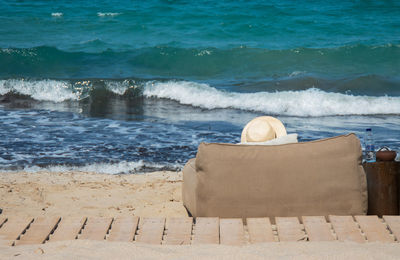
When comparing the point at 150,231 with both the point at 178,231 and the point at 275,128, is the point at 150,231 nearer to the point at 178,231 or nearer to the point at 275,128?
the point at 178,231

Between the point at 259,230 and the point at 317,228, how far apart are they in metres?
0.40

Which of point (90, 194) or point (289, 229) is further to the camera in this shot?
point (90, 194)

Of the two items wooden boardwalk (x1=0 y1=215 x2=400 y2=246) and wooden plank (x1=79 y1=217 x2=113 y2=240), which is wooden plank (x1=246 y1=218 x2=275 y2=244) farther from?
wooden plank (x1=79 y1=217 x2=113 y2=240)

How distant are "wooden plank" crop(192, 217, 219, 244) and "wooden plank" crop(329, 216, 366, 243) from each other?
822 millimetres

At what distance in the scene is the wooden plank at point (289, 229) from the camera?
13.1ft

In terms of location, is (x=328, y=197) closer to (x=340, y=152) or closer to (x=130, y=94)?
(x=340, y=152)

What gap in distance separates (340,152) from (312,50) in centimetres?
1321

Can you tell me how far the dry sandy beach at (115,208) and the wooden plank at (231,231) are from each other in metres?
0.14

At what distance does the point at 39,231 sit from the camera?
13.5ft

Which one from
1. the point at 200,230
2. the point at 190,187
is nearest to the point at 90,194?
the point at 190,187

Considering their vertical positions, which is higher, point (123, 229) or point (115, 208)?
point (123, 229)

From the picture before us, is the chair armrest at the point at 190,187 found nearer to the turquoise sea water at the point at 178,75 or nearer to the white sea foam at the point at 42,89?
the turquoise sea water at the point at 178,75

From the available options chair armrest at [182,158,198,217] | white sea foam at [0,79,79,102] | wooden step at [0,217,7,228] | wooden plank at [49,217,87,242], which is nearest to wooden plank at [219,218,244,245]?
chair armrest at [182,158,198,217]

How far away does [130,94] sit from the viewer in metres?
14.5
